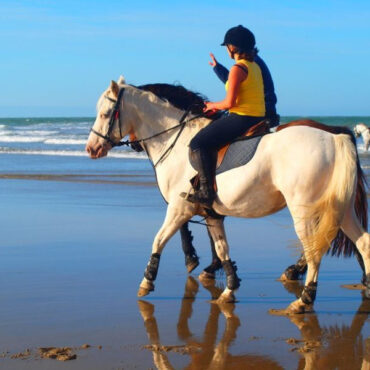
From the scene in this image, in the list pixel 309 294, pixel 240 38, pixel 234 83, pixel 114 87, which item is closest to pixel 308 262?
pixel 309 294

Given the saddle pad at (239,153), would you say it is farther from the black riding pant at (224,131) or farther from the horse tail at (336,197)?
the horse tail at (336,197)

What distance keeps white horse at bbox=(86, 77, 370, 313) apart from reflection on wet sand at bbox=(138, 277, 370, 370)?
0.37 m

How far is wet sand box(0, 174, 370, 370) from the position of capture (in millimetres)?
4594

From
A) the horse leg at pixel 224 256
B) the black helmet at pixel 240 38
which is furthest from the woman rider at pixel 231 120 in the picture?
the horse leg at pixel 224 256

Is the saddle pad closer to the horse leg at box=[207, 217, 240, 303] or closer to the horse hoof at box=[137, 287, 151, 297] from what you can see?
the horse leg at box=[207, 217, 240, 303]

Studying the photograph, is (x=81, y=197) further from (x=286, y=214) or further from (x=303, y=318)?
(x=303, y=318)

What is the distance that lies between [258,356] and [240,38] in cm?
264

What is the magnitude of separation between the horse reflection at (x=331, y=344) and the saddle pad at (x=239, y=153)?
4.26ft

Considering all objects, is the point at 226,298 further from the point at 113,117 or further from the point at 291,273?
the point at 113,117

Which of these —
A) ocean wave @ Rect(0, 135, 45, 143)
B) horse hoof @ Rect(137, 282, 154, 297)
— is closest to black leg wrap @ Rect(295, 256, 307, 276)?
horse hoof @ Rect(137, 282, 154, 297)

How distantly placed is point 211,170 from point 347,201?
1171mm

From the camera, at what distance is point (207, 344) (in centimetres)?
487

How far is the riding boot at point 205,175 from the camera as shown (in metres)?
6.04

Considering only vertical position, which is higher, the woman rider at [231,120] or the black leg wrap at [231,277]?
the woman rider at [231,120]
